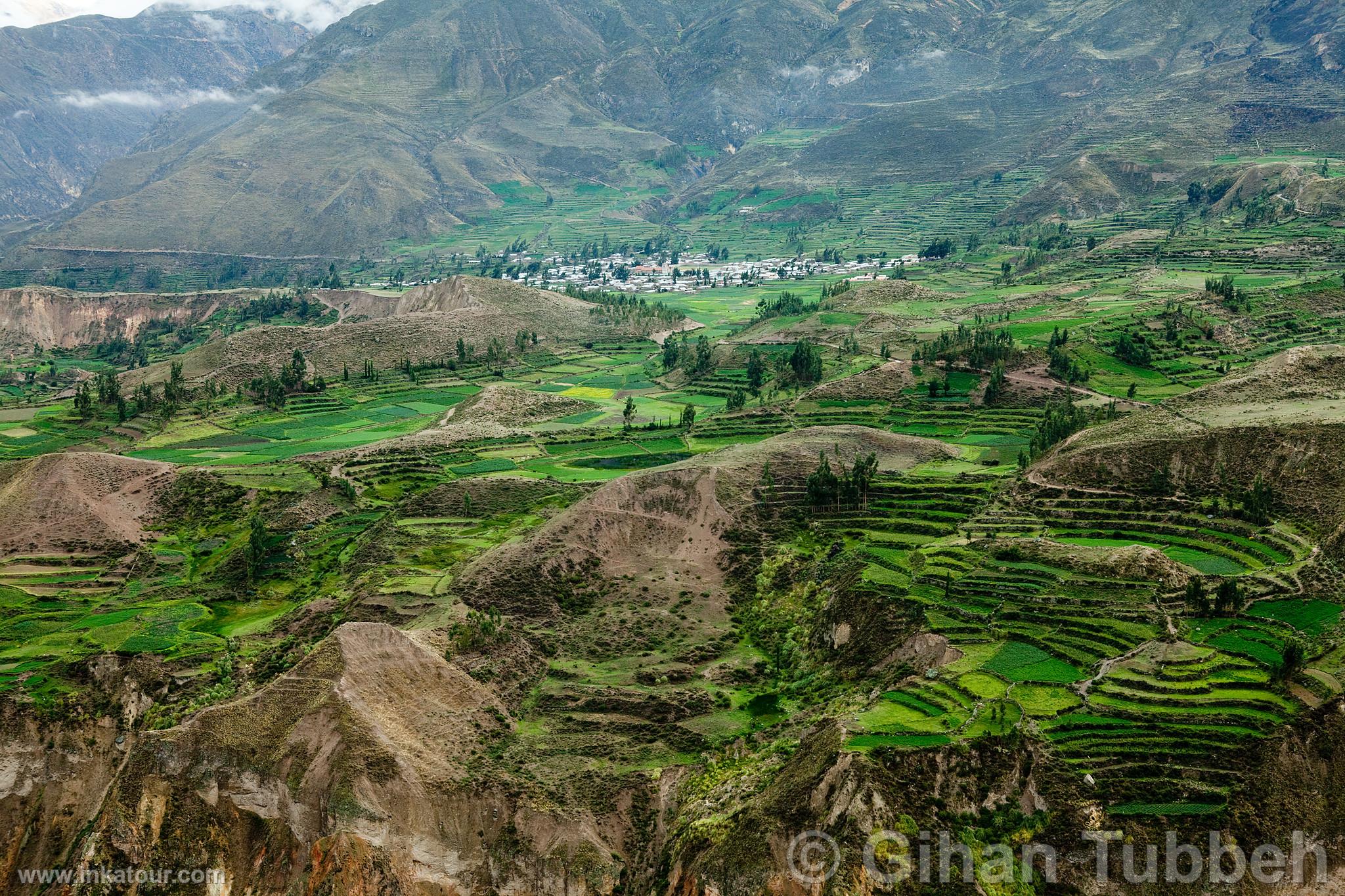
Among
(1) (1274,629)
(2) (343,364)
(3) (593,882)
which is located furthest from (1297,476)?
(2) (343,364)

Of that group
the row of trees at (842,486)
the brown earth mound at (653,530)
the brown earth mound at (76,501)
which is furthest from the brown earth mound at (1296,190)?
the brown earth mound at (76,501)

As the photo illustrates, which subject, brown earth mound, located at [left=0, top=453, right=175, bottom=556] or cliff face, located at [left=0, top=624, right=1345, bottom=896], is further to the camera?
brown earth mound, located at [left=0, top=453, right=175, bottom=556]

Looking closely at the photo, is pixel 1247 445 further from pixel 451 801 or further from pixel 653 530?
pixel 451 801

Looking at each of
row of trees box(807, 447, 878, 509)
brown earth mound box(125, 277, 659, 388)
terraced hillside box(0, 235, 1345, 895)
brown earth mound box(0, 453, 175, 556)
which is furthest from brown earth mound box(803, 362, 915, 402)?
brown earth mound box(0, 453, 175, 556)

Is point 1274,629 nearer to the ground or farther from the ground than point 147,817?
farther from the ground

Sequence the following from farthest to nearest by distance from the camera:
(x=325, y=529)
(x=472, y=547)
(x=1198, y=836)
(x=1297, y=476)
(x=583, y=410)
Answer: (x=583, y=410) < (x=325, y=529) < (x=472, y=547) < (x=1297, y=476) < (x=1198, y=836)

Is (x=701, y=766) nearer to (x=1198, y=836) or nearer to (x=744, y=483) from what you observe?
(x=1198, y=836)

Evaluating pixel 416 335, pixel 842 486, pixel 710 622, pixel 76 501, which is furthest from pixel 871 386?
pixel 76 501

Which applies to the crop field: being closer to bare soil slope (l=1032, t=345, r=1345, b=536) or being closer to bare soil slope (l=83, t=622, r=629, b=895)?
bare soil slope (l=1032, t=345, r=1345, b=536)
